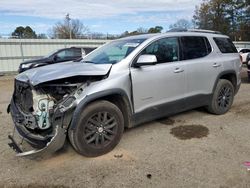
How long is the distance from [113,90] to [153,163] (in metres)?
1.20

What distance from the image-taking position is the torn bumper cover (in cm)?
346

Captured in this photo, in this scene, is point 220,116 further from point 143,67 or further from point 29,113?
point 29,113

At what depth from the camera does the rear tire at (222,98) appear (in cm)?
573

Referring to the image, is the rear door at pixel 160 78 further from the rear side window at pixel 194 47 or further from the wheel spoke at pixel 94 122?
the wheel spoke at pixel 94 122

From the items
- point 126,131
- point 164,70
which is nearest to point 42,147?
point 126,131

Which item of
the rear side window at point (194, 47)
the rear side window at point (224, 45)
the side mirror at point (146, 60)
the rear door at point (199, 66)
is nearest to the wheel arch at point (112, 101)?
the side mirror at point (146, 60)

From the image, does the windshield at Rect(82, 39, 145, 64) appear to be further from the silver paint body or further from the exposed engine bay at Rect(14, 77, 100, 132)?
the exposed engine bay at Rect(14, 77, 100, 132)

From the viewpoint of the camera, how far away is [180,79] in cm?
488

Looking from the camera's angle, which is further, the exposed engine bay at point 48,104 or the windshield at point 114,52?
the windshield at point 114,52

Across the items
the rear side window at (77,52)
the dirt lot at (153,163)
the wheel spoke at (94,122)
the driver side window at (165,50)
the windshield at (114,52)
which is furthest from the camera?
the rear side window at (77,52)

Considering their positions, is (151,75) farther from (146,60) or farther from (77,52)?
(77,52)

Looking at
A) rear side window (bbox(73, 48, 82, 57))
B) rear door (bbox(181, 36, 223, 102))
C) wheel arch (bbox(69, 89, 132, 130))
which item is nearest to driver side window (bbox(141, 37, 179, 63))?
rear door (bbox(181, 36, 223, 102))

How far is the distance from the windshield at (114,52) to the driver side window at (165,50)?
227 millimetres

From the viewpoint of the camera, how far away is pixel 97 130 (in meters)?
3.92
